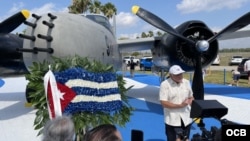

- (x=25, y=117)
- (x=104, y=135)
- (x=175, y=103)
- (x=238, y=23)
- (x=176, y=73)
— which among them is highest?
(x=238, y=23)

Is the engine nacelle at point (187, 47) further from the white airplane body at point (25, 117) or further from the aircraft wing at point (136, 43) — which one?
the white airplane body at point (25, 117)

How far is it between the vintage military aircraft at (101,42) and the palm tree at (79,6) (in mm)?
38445

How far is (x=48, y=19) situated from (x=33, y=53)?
0.78 meters

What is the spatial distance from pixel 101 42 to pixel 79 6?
46.2m

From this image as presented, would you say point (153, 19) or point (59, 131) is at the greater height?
point (153, 19)

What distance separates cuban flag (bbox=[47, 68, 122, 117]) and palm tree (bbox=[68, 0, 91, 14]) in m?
48.4

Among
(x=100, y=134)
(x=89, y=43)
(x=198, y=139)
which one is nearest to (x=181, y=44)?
(x=89, y=43)

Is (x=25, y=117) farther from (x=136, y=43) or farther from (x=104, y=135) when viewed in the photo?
(x=104, y=135)

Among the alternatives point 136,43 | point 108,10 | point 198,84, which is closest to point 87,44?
point 198,84

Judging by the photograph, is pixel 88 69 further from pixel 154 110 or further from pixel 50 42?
pixel 154 110

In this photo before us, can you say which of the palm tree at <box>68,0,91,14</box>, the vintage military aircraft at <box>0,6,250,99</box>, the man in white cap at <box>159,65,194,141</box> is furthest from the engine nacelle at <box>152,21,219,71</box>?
the palm tree at <box>68,0,91,14</box>

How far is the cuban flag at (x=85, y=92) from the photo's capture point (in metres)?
3.90

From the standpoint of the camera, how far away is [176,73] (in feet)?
17.0

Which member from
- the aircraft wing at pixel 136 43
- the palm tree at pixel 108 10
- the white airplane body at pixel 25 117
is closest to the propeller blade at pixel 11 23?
the white airplane body at pixel 25 117
